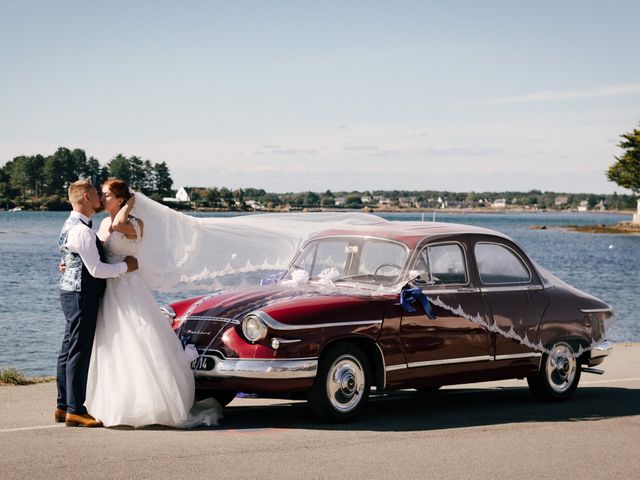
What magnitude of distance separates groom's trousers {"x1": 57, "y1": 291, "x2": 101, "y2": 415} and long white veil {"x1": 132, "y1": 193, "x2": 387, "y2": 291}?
0.81 meters

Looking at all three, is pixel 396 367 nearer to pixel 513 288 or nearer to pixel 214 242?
pixel 513 288

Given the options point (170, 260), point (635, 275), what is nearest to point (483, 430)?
point (170, 260)

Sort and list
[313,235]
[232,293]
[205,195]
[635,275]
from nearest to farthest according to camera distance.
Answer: [232,293]
[313,235]
[635,275]
[205,195]

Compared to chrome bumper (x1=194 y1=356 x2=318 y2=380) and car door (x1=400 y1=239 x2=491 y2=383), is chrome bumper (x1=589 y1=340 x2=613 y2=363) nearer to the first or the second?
car door (x1=400 y1=239 x2=491 y2=383)

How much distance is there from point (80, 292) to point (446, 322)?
3593mm

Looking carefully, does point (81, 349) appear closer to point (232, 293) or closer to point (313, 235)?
point (232, 293)

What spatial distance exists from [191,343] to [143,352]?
0.60 m

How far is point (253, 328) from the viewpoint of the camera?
30.1 feet

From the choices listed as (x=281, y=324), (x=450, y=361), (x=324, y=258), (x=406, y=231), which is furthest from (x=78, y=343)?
(x=450, y=361)

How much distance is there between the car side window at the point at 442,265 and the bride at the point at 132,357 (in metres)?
2.54

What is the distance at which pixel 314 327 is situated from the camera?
9.25m

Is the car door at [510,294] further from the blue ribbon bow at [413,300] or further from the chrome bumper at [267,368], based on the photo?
the chrome bumper at [267,368]

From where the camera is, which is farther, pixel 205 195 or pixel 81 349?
pixel 205 195

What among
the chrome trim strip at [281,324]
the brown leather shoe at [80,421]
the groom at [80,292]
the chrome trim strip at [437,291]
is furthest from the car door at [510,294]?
the brown leather shoe at [80,421]
